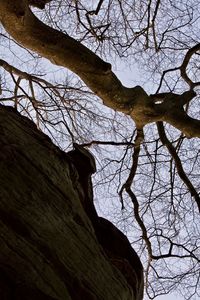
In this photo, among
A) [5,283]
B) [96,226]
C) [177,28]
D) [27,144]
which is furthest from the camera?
[177,28]

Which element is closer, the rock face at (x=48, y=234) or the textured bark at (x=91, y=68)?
the rock face at (x=48, y=234)

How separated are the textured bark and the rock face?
165 centimetres

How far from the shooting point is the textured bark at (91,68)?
3.48m

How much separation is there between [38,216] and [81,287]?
26 cm

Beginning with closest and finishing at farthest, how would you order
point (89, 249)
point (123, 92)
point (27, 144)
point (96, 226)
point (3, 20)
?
1. point (89, 249)
2. point (27, 144)
3. point (96, 226)
4. point (3, 20)
5. point (123, 92)

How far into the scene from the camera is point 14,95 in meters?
5.26

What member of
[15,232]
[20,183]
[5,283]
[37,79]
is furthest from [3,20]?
[5,283]

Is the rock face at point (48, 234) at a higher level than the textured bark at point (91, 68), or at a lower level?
lower

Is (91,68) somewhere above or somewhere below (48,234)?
above

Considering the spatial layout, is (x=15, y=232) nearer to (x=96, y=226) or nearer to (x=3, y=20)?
(x=96, y=226)

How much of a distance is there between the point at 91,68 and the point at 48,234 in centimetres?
248

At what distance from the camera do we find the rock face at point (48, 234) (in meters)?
1.32

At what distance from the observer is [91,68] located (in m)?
3.79

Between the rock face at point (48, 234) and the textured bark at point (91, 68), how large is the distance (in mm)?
1652
